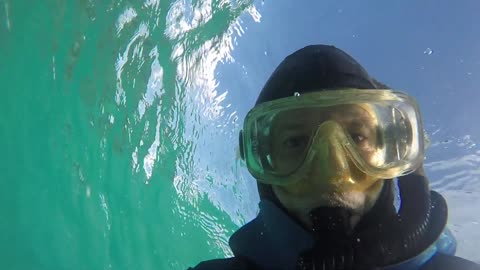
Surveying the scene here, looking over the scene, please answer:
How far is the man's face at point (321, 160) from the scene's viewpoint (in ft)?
9.83

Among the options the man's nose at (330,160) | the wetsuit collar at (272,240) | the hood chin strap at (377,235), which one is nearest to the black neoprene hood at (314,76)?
the wetsuit collar at (272,240)

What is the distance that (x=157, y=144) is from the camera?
468 inches

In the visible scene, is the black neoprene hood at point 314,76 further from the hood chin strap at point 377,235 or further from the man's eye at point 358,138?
the hood chin strap at point 377,235

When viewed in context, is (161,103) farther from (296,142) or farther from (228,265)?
(228,265)

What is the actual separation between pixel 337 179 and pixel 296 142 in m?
0.60

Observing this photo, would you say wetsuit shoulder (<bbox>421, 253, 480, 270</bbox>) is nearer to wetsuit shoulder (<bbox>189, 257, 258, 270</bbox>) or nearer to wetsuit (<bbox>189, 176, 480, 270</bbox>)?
wetsuit (<bbox>189, 176, 480, 270</bbox>)

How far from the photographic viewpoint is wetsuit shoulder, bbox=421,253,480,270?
2.84 m

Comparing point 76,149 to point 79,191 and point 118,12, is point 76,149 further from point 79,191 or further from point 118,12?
point 118,12

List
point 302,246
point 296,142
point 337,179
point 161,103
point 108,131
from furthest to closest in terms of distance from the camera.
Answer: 1. point 108,131
2. point 161,103
3. point 296,142
4. point 337,179
5. point 302,246

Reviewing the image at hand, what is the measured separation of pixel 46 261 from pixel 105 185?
5.59m

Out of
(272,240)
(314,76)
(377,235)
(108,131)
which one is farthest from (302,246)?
(108,131)

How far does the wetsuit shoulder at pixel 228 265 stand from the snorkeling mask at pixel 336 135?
0.65 meters

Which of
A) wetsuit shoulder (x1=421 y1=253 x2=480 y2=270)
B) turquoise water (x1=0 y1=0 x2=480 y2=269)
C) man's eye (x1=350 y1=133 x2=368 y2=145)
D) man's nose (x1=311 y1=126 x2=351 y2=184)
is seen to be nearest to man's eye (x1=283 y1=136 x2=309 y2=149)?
man's nose (x1=311 y1=126 x2=351 y2=184)

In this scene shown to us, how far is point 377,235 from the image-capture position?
8.92 feet
